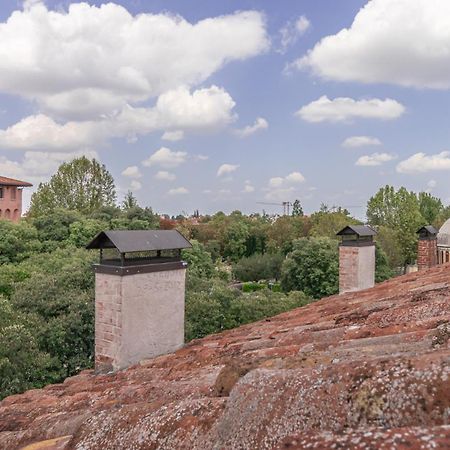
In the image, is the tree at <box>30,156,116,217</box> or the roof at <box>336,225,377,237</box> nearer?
the roof at <box>336,225,377,237</box>

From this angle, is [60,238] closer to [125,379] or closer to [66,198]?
[66,198]

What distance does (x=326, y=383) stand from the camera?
5.47 ft

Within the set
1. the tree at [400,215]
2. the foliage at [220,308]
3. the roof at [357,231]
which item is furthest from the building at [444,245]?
the roof at [357,231]

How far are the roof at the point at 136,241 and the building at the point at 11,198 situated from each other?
31.3 meters

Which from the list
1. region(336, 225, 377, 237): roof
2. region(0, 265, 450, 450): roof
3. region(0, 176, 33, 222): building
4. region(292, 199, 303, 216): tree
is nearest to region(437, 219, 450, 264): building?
region(336, 225, 377, 237): roof

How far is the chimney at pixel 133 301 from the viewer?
5.51 meters

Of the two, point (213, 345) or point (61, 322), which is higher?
point (213, 345)

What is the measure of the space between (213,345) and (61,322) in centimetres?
830

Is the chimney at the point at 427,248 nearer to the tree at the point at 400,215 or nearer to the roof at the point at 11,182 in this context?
the tree at the point at 400,215

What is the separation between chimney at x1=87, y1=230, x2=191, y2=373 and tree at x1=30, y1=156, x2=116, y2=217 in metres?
26.7

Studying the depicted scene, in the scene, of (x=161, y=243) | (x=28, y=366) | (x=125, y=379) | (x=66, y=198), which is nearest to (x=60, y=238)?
(x=66, y=198)

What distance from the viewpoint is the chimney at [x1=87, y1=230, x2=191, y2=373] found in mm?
5508

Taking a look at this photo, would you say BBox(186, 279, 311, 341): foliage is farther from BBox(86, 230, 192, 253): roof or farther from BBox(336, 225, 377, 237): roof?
BBox(86, 230, 192, 253): roof

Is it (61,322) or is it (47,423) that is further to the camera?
(61,322)
